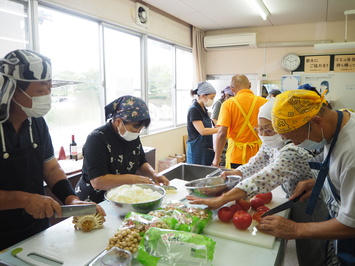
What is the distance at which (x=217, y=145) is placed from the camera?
9.20ft

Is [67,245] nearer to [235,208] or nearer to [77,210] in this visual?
[77,210]

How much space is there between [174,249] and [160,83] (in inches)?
169

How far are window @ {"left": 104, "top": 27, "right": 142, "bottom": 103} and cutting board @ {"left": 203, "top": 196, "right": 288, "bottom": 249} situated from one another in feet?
9.32

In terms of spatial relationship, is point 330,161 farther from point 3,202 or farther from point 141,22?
point 141,22

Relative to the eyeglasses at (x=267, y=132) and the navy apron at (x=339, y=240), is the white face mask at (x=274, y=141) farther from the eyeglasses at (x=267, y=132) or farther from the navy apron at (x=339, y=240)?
the navy apron at (x=339, y=240)

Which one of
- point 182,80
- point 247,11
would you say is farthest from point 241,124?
point 182,80

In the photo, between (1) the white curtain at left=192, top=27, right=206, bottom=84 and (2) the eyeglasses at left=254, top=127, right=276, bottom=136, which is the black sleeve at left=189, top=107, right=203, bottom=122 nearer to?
(2) the eyeglasses at left=254, top=127, right=276, bottom=136

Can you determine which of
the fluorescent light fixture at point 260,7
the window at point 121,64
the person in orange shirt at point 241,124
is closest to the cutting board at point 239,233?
A: the person in orange shirt at point 241,124

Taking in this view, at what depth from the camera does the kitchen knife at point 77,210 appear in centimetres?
118

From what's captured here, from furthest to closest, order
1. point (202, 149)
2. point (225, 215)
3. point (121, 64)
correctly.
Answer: point (121, 64), point (202, 149), point (225, 215)

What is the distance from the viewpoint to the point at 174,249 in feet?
3.15

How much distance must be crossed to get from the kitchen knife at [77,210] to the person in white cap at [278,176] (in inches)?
18.8

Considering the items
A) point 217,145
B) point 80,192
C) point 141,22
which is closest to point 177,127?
point 141,22

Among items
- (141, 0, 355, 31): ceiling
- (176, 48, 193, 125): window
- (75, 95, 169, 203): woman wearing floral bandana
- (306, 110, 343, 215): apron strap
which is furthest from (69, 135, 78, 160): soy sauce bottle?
(176, 48, 193, 125): window
